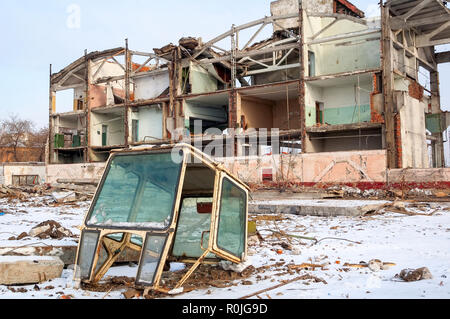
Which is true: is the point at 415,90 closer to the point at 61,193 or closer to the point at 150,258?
the point at 61,193

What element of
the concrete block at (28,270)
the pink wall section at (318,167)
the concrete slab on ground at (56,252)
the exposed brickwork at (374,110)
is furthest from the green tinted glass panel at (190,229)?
the exposed brickwork at (374,110)

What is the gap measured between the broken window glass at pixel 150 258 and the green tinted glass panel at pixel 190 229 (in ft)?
4.72

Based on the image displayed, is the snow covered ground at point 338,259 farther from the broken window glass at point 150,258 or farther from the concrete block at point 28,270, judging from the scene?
the broken window glass at point 150,258

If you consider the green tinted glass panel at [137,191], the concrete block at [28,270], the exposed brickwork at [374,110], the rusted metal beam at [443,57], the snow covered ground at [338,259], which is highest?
the rusted metal beam at [443,57]

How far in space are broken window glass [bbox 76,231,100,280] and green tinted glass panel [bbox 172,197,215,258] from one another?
1399 mm

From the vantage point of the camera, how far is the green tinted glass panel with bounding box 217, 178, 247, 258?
5148 mm

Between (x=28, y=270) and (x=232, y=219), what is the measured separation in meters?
2.52

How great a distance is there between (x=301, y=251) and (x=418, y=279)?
8.07ft

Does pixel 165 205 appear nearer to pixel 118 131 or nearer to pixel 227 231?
pixel 227 231

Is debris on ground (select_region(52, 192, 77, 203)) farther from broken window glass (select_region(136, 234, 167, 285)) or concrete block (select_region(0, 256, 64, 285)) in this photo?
broken window glass (select_region(136, 234, 167, 285))

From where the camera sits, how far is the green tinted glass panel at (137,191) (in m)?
4.91

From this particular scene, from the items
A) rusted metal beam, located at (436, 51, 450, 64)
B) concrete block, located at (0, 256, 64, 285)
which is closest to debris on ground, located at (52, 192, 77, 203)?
concrete block, located at (0, 256, 64, 285)

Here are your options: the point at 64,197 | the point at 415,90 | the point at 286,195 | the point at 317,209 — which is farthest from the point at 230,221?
the point at 415,90

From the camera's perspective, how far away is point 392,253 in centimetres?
677
